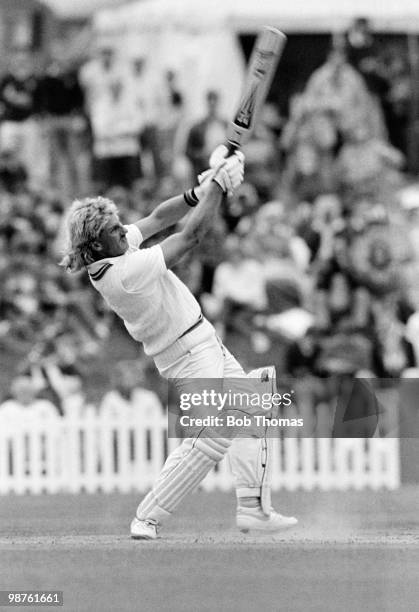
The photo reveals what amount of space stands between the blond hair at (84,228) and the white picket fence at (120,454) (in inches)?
185

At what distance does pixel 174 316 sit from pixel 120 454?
480 centimetres

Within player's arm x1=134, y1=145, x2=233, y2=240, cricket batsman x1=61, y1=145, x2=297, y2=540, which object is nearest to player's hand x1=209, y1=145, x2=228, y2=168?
cricket batsman x1=61, y1=145, x2=297, y2=540

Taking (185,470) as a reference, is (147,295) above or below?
above

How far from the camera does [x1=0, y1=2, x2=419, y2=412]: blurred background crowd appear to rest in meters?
12.6

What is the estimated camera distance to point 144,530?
759cm

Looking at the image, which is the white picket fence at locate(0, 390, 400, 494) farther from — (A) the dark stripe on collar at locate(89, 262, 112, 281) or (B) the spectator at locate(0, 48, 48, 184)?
(A) the dark stripe on collar at locate(89, 262, 112, 281)

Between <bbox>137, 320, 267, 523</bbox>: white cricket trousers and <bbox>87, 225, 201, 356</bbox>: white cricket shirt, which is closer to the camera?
<bbox>87, 225, 201, 356</bbox>: white cricket shirt

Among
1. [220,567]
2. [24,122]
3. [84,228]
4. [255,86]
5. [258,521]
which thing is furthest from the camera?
[24,122]

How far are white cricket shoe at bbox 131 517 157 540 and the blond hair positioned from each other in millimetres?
1342

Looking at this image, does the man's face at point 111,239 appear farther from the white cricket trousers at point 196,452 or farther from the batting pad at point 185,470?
the batting pad at point 185,470

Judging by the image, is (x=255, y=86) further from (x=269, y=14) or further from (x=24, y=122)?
(x=24, y=122)

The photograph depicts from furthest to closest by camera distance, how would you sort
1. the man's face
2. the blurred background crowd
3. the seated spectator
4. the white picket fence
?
the seated spectator → the blurred background crowd → the white picket fence → the man's face

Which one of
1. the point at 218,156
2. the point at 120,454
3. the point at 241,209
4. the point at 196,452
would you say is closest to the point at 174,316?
the point at 196,452

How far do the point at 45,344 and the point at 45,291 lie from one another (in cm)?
81
